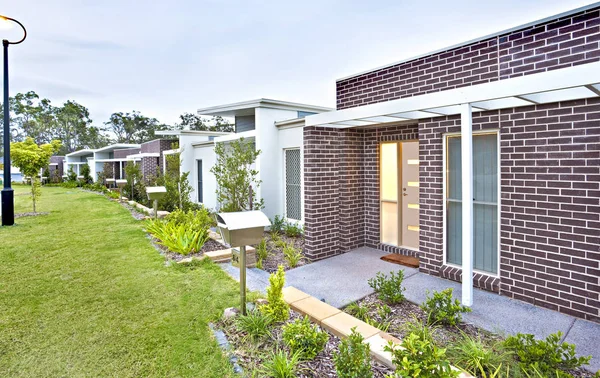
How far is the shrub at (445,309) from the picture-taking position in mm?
3924

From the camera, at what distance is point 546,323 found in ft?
13.8

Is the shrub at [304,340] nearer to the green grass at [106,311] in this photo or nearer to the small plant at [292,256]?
the green grass at [106,311]

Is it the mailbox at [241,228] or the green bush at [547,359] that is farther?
the mailbox at [241,228]

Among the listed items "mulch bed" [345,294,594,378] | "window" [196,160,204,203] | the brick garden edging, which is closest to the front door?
"mulch bed" [345,294,594,378]

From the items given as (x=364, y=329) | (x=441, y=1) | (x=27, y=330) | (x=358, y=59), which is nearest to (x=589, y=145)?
(x=364, y=329)

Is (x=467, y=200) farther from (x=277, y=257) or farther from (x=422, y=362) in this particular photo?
(x=277, y=257)

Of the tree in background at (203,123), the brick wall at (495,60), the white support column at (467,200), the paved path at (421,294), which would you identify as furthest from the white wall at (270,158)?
the tree in background at (203,123)

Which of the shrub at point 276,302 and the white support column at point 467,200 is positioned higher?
the white support column at point 467,200

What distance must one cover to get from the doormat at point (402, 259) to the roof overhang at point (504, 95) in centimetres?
288

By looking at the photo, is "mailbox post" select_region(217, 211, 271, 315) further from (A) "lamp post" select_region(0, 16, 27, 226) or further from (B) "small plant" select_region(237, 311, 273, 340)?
(A) "lamp post" select_region(0, 16, 27, 226)

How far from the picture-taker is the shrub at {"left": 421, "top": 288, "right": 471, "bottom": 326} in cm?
392

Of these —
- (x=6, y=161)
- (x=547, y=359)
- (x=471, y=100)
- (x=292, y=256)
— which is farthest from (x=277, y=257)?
A: (x=6, y=161)

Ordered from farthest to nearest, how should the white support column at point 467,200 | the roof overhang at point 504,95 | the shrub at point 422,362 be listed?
1. the white support column at point 467,200
2. the roof overhang at point 504,95
3. the shrub at point 422,362

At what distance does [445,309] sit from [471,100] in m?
2.61
